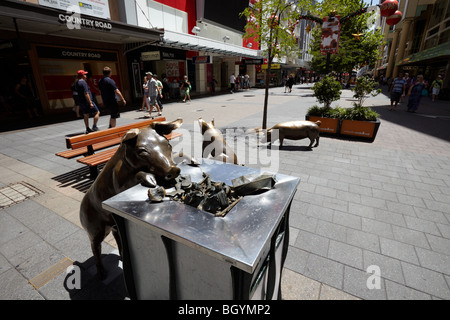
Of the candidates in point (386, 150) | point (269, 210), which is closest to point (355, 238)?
point (269, 210)

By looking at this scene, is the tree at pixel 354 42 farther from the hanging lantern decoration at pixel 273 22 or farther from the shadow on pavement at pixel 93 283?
the shadow on pavement at pixel 93 283

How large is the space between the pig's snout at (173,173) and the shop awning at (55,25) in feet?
32.1

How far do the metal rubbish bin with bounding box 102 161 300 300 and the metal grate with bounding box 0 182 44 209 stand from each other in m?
3.74

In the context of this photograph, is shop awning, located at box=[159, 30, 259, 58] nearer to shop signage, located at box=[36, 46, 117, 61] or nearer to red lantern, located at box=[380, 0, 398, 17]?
shop signage, located at box=[36, 46, 117, 61]

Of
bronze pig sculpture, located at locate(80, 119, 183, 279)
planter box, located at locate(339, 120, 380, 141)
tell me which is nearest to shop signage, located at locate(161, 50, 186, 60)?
Result: planter box, located at locate(339, 120, 380, 141)

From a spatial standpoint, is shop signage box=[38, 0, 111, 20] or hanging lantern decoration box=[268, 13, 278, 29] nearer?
hanging lantern decoration box=[268, 13, 278, 29]

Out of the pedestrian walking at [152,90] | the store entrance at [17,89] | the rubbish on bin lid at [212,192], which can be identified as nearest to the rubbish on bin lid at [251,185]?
the rubbish on bin lid at [212,192]

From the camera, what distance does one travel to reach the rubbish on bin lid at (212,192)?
5.15ft

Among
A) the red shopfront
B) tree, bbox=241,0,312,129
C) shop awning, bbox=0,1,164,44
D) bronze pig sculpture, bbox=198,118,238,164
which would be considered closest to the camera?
bronze pig sculpture, bbox=198,118,238,164

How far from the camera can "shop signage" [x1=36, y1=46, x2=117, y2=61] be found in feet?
38.8

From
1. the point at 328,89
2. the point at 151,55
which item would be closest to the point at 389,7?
the point at 328,89

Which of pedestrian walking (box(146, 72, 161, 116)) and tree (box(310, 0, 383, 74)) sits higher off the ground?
tree (box(310, 0, 383, 74))

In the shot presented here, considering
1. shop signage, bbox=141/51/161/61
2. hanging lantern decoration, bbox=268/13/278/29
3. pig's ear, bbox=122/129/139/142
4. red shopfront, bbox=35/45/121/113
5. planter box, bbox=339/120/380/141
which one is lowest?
planter box, bbox=339/120/380/141

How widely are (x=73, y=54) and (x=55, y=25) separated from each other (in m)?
3.31
